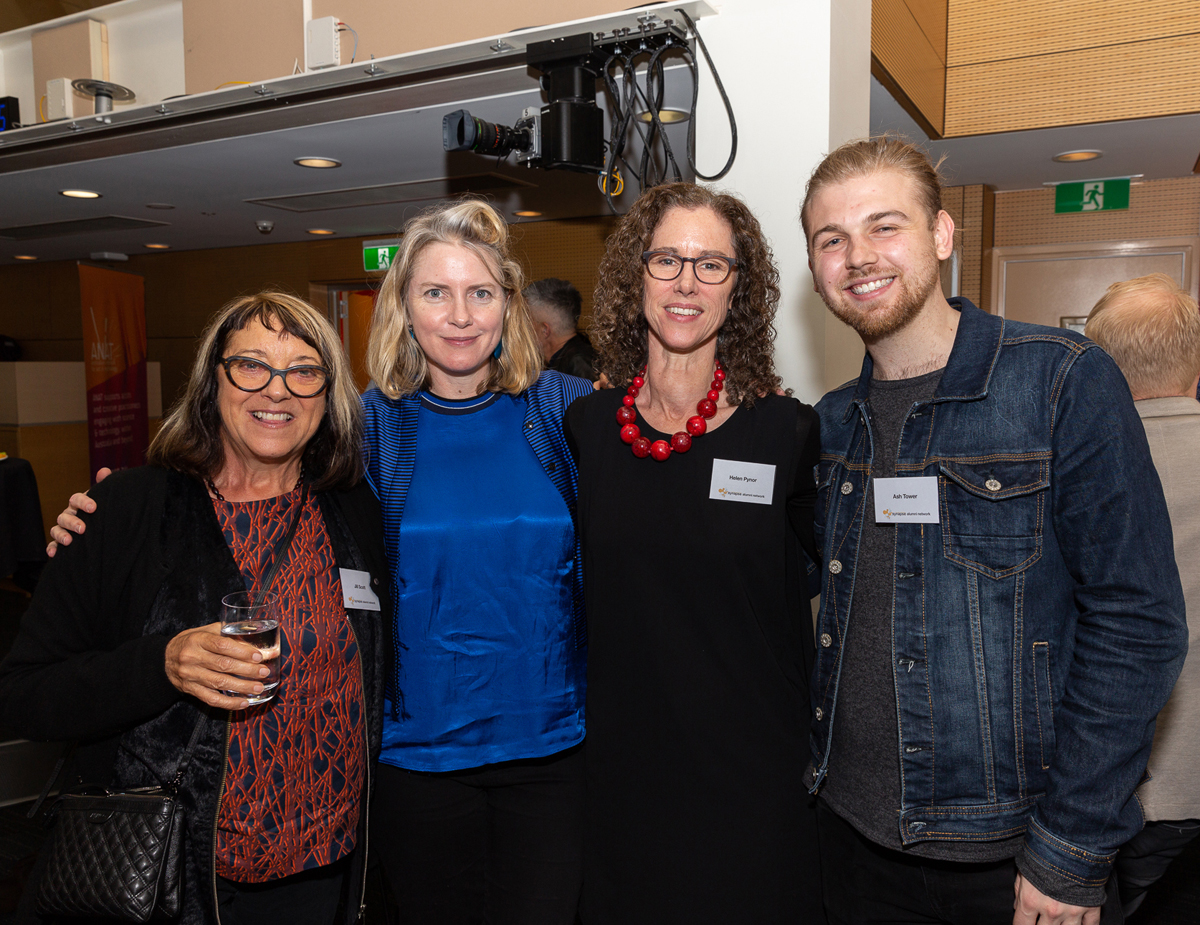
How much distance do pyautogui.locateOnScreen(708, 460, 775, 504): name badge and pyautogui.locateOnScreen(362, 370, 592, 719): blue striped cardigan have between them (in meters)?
0.35

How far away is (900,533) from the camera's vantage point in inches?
55.4

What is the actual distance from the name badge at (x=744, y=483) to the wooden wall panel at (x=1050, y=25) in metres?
4.30

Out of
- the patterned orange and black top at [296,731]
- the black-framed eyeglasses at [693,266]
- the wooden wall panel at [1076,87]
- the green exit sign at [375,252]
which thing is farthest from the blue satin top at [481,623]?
the wooden wall panel at [1076,87]

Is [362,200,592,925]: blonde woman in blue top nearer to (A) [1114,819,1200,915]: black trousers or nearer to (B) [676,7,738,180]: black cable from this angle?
A: (B) [676,7,738,180]: black cable

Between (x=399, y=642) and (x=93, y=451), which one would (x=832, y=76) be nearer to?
(x=399, y=642)

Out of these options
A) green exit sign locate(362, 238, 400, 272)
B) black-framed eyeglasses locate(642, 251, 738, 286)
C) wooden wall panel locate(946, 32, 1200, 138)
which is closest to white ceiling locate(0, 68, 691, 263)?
green exit sign locate(362, 238, 400, 272)

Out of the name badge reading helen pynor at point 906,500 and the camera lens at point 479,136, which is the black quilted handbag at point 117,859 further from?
the camera lens at point 479,136

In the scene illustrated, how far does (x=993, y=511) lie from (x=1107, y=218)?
5.98 metres

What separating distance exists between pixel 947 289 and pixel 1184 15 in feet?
6.92

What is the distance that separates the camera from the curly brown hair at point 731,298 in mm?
1721

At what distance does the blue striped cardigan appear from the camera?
1759 mm

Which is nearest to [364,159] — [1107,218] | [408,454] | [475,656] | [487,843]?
[408,454]

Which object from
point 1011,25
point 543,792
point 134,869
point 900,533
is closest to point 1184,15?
point 1011,25

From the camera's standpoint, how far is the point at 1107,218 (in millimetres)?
6066
